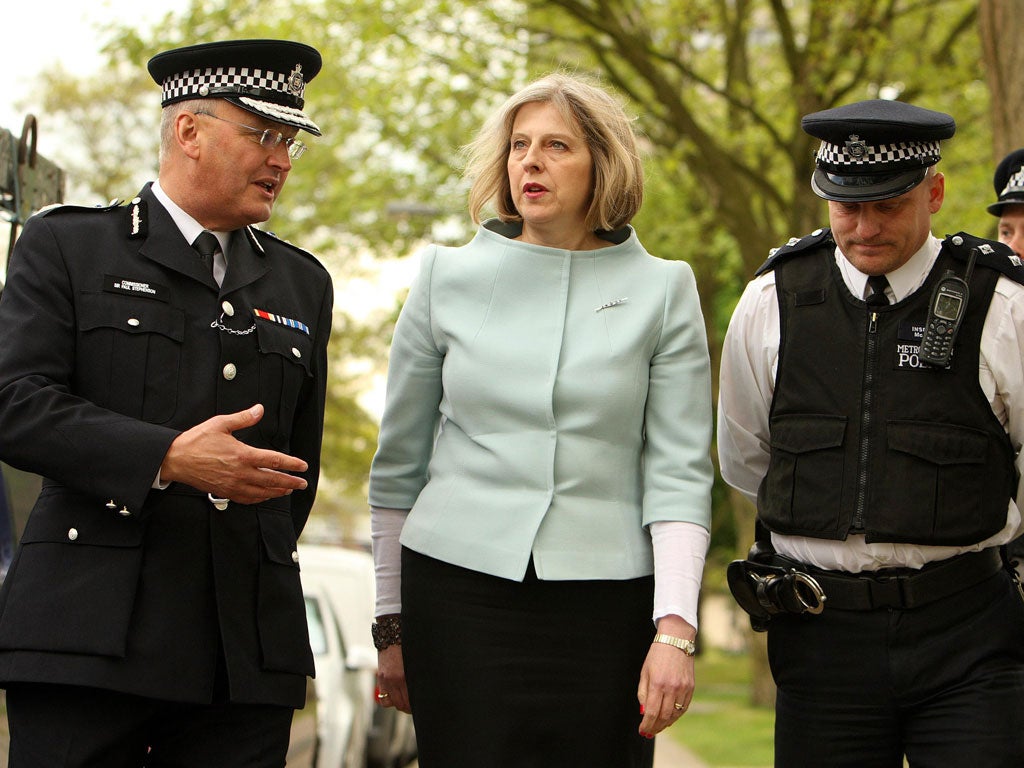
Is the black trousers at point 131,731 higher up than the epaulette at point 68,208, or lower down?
lower down

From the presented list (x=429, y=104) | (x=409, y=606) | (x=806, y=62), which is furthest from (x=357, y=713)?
(x=429, y=104)

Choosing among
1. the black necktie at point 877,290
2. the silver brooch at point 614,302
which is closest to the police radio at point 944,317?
the black necktie at point 877,290

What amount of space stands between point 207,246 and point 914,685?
6.81 feet

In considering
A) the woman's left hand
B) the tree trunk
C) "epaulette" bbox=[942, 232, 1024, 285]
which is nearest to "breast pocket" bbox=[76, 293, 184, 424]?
the woman's left hand

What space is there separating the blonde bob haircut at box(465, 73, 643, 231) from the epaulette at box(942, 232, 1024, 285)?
0.85 m

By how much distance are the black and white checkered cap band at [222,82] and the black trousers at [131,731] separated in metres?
1.48

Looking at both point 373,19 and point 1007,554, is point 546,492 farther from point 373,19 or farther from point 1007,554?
point 373,19

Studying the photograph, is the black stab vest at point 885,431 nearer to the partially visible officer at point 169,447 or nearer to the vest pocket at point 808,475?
the vest pocket at point 808,475

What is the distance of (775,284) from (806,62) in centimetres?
1061

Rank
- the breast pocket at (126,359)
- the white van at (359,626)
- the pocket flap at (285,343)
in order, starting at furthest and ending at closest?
the white van at (359,626), the pocket flap at (285,343), the breast pocket at (126,359)

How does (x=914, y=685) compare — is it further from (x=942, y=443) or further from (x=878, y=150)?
(x=878, y=150)

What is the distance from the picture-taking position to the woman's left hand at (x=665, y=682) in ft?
12.0

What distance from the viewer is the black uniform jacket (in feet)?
11.0

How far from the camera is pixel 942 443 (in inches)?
156
